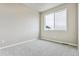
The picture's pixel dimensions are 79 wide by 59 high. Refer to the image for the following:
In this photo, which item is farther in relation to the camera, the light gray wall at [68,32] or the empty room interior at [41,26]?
the light gray wall at [68,32]

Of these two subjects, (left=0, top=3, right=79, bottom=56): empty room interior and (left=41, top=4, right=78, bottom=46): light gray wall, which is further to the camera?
(left=41, top=4, right=78, bottom=46): light gray wall

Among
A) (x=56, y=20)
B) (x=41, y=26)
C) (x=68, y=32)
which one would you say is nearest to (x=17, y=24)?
(x=41, y=26)

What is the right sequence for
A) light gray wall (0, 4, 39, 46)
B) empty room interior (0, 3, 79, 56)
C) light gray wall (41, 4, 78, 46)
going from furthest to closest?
light gray wall (41, 4, 78, 46) < empty room interior (0, 3, 79, 56) < light gray wall (0, 4, 39, 46)

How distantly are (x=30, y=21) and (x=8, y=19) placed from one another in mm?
763

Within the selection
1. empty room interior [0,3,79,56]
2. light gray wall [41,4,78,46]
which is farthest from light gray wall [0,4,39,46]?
light gray wall [41,4,78,46]

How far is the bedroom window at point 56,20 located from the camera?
3.00m

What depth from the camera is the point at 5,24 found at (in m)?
2.72

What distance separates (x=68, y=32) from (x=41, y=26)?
1.02m

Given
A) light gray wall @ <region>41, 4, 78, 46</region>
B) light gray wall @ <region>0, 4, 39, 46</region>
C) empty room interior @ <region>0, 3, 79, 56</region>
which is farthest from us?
light gray wall @ <region>41, 4, 78, 46</region>

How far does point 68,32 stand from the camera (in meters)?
3.16

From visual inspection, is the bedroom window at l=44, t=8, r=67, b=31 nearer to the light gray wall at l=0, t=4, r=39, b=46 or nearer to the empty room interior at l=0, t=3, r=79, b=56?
the empty room interior at l=0, t=3, r=79, b=56

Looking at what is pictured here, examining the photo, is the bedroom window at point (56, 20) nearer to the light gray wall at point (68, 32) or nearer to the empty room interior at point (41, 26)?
the empty room interior at point (41, 26)

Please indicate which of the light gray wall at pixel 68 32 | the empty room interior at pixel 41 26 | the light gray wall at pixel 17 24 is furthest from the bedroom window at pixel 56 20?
the light gray wall at pixel 17 24

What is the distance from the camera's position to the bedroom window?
3.00m
